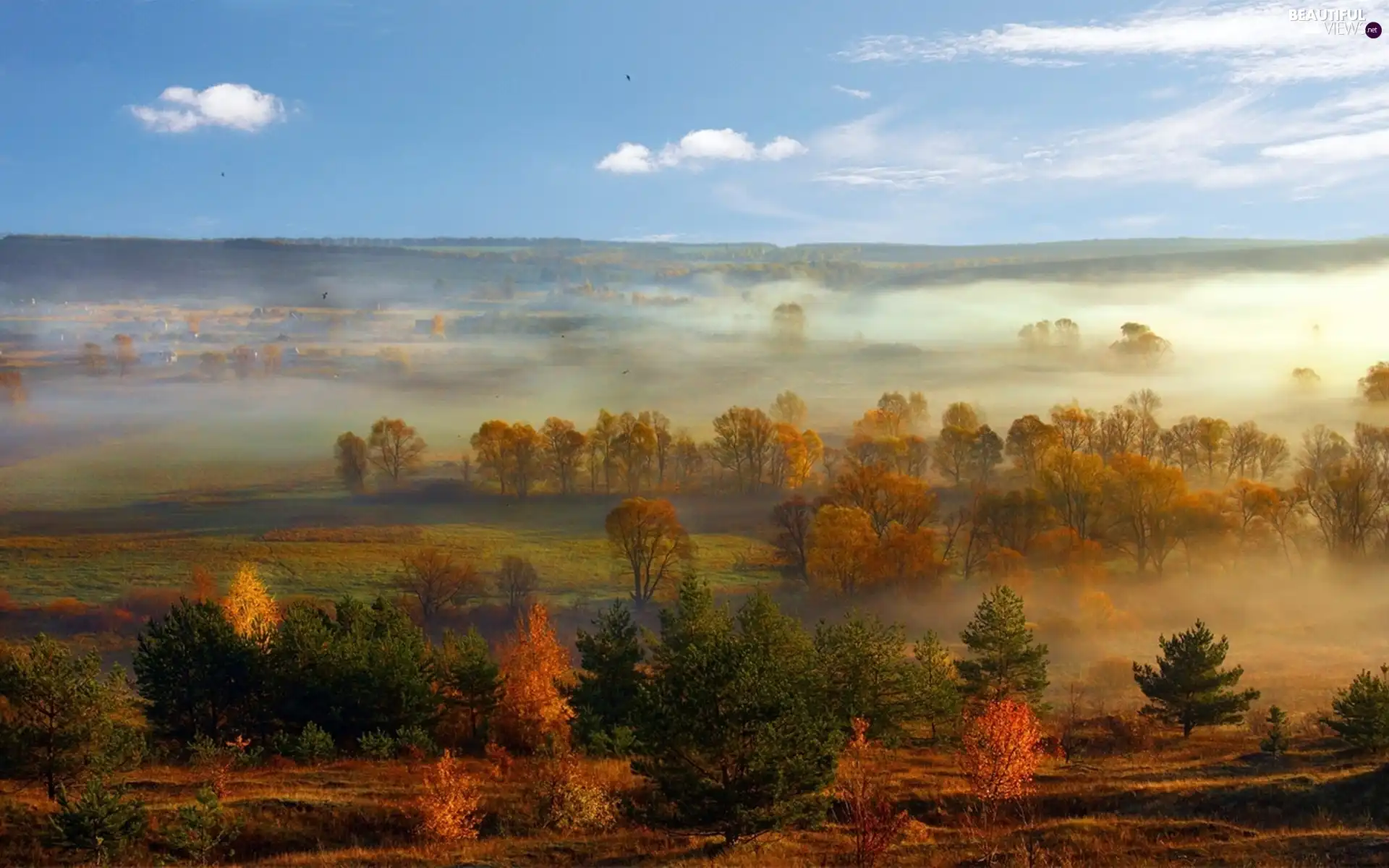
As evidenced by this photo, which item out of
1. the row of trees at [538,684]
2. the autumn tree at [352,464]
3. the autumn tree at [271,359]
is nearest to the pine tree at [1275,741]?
the row of trees at [538,684]

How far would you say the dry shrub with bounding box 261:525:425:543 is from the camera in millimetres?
80500

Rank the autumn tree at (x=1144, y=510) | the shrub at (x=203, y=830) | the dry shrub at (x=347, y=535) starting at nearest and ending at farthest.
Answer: the shrub at (x=203, y=830) < the autumn tree at (x=1144, y=510) < the dry shrub at (x=347, y=535)

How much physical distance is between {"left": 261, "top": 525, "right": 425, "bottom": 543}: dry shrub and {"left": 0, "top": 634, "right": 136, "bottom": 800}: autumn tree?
53188 millimetres

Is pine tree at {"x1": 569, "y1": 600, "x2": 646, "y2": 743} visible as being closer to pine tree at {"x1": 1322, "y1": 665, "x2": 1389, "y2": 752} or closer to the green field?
pine tree at {"x1": 1322, "y1": 665, "x2": 1389, "y2": 752}

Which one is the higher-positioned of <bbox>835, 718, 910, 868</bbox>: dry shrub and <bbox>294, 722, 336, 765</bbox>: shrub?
<bbox>835, 718, 910, 868</bbox>: dry shrub

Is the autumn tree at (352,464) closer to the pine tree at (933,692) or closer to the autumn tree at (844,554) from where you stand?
the autumn tree at (844,554)

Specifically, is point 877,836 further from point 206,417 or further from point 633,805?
point 206,417

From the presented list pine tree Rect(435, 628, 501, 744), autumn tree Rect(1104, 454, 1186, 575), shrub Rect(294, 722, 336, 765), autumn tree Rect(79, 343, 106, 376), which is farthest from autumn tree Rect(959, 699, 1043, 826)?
autumn tree Rect(79, 343, 106, 376)

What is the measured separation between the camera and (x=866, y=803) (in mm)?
21578

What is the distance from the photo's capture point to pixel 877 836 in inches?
646

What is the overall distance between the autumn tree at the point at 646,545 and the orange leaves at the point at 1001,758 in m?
42.9

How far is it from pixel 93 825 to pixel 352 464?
245 feet

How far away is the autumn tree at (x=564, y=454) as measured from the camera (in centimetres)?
8750

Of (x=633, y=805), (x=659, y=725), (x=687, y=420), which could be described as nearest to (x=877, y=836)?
(x=659, y=725)
